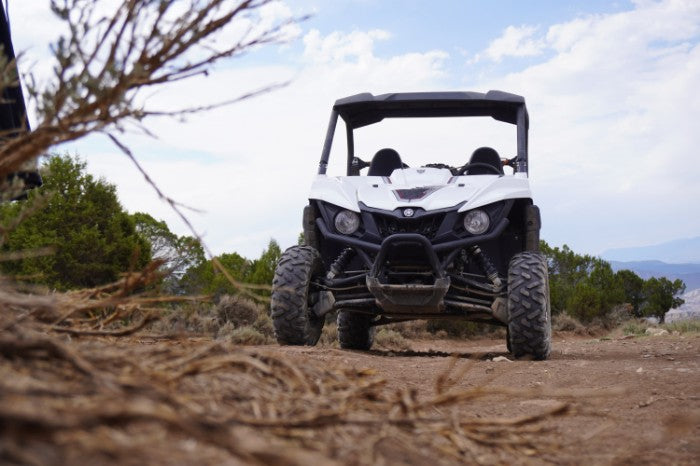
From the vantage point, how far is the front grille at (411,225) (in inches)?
279

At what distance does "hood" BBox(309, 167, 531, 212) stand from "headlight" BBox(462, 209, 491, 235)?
0.27 feet

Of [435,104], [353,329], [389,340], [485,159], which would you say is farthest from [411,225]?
[389,340]

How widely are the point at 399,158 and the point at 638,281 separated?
59.3 ft

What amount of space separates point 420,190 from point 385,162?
4.40ft

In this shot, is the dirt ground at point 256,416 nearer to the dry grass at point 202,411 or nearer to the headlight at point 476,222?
the dry grass at point 202,411

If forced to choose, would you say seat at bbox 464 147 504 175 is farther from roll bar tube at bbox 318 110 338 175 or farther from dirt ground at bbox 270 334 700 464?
dirt ground at bbox 270 334 700 464

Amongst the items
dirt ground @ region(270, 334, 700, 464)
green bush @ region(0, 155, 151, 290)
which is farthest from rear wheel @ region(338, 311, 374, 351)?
green bush @ region(0, 155, 151, 290)

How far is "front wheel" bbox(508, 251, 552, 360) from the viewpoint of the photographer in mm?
6723

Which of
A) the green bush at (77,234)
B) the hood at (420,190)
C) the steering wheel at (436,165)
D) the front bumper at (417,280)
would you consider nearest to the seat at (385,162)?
the steering wheel at (436,165)

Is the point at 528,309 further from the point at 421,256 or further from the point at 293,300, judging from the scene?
the point at 293,300

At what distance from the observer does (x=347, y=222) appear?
7.32 meters

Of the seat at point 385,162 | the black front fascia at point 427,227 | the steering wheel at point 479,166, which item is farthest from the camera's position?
the seat at point 385,162

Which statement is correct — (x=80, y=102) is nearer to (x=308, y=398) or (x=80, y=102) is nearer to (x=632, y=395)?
(x=308, y=398)

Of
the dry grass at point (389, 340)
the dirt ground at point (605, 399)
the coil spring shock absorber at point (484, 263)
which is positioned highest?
the coil spring shock absorber at point (484, 263)
